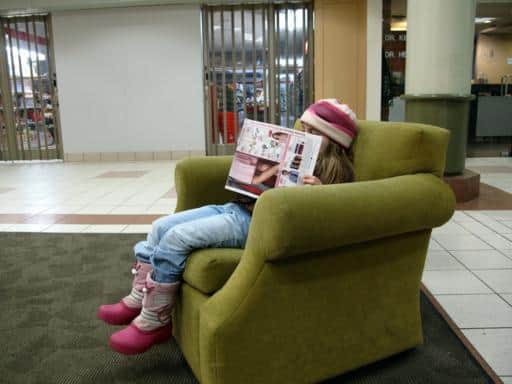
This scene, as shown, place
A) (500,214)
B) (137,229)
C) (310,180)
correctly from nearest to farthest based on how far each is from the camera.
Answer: (310,180), (137,229), (500,214)

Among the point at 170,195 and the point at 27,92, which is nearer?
the point at 170,195

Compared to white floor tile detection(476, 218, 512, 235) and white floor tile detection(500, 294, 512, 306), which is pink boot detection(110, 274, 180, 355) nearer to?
white floor tile detection(500, 294, 512, 306)

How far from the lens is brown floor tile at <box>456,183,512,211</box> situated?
Result: 3971 mm

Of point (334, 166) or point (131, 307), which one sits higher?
point (334, 166)

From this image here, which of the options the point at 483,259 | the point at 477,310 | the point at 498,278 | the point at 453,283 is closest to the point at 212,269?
the point at 477,310

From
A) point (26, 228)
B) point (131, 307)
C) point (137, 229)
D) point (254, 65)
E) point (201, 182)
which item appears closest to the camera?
point (131, 307)

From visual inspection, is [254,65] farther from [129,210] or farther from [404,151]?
[404,151]

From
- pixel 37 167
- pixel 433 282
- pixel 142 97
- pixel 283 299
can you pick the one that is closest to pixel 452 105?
pixel 433 282

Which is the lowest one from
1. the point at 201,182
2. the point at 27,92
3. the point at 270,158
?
the point at 201,182

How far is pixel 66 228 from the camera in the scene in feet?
11.7

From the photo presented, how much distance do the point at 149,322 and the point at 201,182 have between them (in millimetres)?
679

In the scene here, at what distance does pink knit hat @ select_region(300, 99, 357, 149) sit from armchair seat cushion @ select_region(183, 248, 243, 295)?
56cm

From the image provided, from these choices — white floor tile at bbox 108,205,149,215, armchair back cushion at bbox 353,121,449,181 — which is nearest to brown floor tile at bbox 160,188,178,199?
white floor tile at bbox 108,205,149,215

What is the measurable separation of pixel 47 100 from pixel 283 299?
7447 mm
